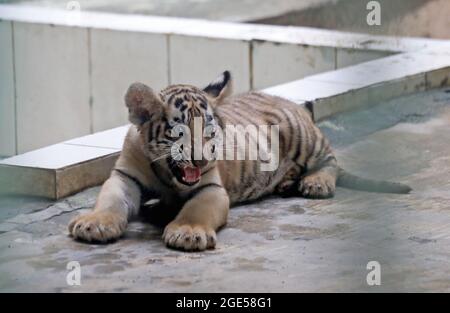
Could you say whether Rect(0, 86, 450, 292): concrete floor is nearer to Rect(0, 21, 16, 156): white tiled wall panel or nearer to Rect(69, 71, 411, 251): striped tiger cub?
Rect(69, 71, 411, 251): striped tiger cub

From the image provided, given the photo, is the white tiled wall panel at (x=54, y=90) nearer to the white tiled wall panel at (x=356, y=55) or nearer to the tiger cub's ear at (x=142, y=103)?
the white tiled wall panel at (x=356, y=55)

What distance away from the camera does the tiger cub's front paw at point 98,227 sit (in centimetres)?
406

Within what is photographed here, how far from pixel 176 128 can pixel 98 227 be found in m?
0.46

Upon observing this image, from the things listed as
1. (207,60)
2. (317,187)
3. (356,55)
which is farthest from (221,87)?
(207,60)

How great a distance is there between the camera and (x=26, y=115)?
26.8 feet

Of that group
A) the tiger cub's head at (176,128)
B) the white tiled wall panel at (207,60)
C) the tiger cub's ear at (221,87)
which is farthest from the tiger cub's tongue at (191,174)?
the white tiled wall panel at (207,60)

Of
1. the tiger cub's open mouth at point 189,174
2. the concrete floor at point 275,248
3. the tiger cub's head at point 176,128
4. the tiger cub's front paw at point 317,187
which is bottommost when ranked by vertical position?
the concrete floor at point 275,248

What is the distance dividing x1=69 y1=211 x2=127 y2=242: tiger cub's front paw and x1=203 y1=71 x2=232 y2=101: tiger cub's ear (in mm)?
675

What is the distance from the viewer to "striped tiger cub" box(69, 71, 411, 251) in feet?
13.6

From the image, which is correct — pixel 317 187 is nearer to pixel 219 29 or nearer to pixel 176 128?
pixel 176 128

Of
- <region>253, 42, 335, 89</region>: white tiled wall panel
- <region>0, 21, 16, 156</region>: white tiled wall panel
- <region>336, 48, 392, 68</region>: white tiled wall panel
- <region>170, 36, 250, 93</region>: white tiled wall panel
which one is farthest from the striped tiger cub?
<region>0, 21, 16, 156</region>: white tiled wall panel

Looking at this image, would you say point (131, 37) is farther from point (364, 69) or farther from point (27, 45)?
point (364, 69)

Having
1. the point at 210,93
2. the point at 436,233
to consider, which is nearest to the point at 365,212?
the point at 436,233

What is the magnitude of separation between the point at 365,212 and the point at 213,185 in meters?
0.62
